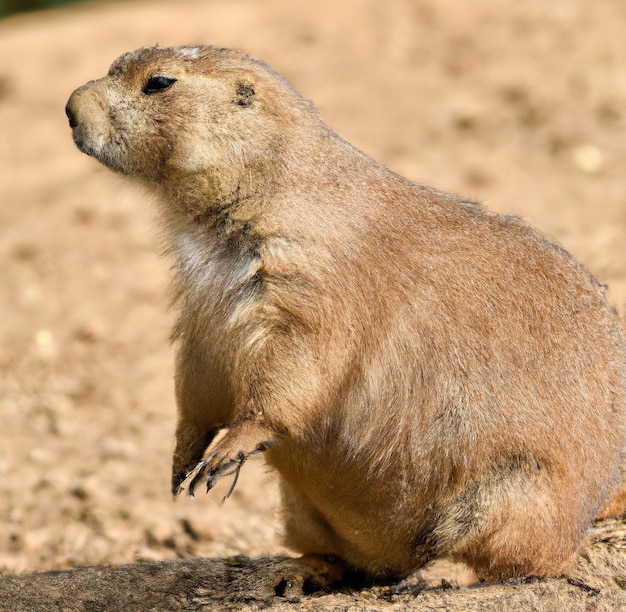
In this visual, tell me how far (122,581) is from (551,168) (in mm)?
6980

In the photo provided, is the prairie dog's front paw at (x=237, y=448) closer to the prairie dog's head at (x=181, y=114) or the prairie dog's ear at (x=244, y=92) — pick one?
the prairie dog's head at (x=181, y=114)

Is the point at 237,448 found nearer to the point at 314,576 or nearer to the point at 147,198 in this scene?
the point at 314,576

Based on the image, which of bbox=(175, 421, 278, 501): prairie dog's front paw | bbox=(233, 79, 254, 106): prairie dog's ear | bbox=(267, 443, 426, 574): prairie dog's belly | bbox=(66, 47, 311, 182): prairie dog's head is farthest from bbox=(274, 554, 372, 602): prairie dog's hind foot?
bbox=(233, 79, 254, 106): prairie dog's ear

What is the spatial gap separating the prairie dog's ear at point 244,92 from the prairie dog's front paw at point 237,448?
138 cm

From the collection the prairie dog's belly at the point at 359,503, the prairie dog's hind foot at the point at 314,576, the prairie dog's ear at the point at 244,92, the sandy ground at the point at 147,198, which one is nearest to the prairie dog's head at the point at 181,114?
the prairie dog's ear at the point at 244,92

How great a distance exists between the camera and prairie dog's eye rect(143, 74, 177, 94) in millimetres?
4328

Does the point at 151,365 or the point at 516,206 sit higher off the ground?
the point at 516,206

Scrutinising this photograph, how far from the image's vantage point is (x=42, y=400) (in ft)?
25.0

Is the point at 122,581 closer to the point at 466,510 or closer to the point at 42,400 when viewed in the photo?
the point at 466,510

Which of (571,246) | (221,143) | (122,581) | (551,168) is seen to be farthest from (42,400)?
(551,168)

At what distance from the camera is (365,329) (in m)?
4.05

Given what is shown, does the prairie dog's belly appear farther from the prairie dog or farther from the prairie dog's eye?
the prairie dog's eye

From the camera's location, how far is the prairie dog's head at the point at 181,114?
13.8ft

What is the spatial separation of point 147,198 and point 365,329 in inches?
48.0
